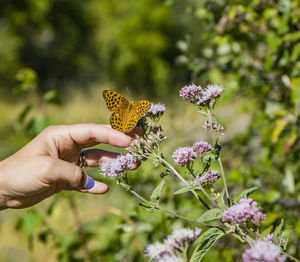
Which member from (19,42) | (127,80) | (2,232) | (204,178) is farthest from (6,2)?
(204,178)

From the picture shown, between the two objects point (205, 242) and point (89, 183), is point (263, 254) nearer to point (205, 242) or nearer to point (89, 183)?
point (205, 242)

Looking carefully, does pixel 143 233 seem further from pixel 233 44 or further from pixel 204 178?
pixel 233 44

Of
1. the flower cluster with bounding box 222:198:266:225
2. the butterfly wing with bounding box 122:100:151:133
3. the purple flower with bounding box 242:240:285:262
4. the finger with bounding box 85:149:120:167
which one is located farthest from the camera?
the finger with bounding box 85:149:120:167

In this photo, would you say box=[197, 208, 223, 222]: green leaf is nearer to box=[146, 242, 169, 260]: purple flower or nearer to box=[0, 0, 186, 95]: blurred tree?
box=[146, 242, 169, 260]: purple flower

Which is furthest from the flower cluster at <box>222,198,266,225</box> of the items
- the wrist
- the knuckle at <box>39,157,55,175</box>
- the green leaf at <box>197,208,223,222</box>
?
the wrist

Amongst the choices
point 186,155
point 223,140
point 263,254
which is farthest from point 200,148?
point 223,140
